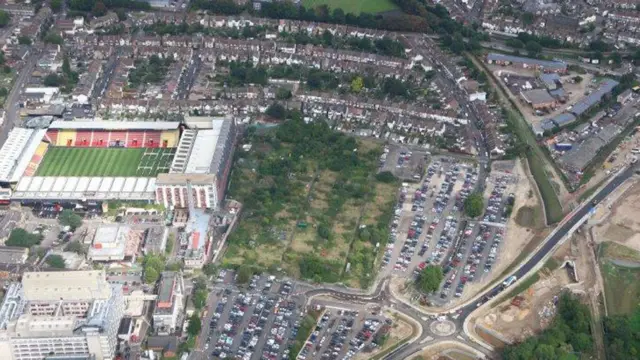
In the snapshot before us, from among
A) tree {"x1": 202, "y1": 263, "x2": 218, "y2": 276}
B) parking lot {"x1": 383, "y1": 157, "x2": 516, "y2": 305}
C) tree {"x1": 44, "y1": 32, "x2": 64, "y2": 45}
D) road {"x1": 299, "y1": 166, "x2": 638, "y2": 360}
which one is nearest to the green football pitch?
tree {"x1": 202, "y1": 263, "x2": 218, "y2": 276}

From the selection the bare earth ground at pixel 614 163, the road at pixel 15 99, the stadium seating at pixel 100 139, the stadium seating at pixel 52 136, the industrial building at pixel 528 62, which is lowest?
the road at pixel 15 99

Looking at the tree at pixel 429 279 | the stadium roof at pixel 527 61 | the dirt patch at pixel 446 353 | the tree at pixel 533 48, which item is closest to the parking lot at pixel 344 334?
the dirt patch at pixel 446 353

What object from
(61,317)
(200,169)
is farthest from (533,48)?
(61,317)

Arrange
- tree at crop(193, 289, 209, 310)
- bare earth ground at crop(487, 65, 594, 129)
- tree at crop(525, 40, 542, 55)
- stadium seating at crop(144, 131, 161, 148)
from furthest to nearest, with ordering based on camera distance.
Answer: tree at crop(525, 40, 542, 55), bare earth ground at crop(487, 65, 594, 129), stadium seating at crop(144, 131, 161, 148), tree at crop(193, 289, 209, 310)

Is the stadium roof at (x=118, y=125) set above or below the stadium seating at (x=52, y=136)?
above

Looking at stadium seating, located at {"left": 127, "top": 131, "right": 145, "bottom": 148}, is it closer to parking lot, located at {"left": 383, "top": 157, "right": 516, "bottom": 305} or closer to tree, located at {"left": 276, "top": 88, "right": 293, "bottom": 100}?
tree, located at {"left": 276, "top": 88, "right": 293, "bottom": 100}

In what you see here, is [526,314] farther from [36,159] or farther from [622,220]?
[36,159]

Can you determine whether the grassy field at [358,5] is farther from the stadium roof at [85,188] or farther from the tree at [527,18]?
the stadium roof at [85,188]
